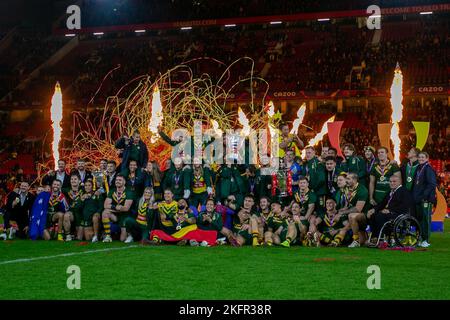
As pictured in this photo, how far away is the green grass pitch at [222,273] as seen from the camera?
7.10m

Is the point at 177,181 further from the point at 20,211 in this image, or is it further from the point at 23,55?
the point at 23,55

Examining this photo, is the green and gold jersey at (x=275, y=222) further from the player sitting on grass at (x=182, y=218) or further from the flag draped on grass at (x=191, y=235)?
the player sitting on grass at (x=182, y=218)

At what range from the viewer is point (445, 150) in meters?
25.5

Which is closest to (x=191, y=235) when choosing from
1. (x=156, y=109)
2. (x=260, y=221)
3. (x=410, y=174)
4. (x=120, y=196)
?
(x=260, y=221)

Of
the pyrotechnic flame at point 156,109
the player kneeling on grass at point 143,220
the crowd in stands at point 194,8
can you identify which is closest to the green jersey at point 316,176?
the player kneeling on grass at point 143,220

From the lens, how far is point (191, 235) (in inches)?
460

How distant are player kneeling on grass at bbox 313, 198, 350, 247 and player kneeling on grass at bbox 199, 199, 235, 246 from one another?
1.36m

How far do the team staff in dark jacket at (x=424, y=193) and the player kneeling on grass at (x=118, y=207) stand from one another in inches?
179

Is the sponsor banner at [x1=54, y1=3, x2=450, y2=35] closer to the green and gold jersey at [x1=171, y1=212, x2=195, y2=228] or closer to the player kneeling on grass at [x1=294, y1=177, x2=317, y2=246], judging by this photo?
the player kneeling on grass at [x1=294, y1=177, x2=317, y2=246]
